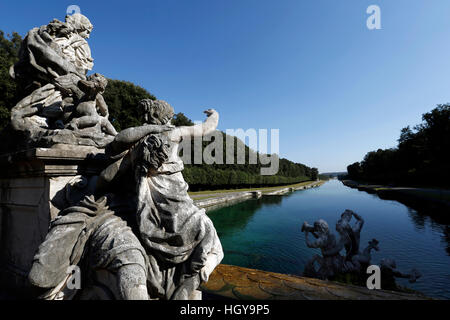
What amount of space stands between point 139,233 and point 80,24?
4.97 m

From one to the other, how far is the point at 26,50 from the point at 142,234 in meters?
4.17

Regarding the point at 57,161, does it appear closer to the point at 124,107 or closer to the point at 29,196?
the point at 29,196

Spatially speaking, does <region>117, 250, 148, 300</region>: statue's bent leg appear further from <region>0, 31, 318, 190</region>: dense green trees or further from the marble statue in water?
the marble statue in water

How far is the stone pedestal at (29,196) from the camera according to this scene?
7.93 feet

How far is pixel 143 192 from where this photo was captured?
2090 millimetres

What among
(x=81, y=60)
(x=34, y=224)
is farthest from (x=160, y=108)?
(x=81, y=60)

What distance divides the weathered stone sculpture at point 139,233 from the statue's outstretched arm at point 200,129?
6 centimetres

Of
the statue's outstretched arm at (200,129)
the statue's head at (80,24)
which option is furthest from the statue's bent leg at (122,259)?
the statue's head at (80,24)

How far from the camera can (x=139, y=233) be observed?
6.63 ft

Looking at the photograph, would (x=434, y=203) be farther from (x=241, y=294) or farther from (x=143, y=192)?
(x=143, y=192)

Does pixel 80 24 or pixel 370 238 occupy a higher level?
pixel 80 24

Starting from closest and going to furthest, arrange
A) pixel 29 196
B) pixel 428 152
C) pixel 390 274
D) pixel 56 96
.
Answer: pixel 29 196 < pixel 56 96 < pixel 390 274 < pixel 428 152

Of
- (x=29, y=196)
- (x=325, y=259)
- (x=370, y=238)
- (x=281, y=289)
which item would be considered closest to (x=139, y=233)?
(x=29, y=196)

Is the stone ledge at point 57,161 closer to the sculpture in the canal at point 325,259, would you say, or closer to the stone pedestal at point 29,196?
the stone pedestal at point 29,196
